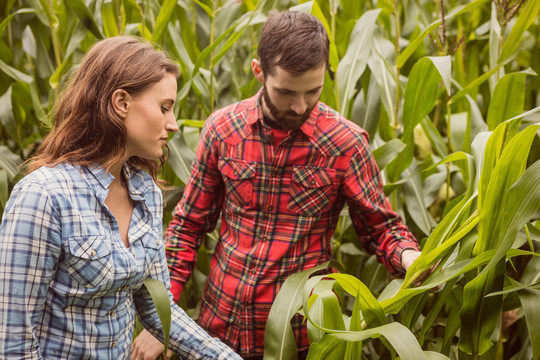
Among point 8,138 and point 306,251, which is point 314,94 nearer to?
point 306,251

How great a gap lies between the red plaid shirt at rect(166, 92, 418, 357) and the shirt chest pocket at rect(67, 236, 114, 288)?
36 centimetres

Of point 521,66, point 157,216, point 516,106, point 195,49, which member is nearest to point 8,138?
point 195,49

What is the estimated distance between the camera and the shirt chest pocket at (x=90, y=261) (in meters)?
0.78

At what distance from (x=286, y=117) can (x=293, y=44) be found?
0.44 ft

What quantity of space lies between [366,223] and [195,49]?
2.62ft

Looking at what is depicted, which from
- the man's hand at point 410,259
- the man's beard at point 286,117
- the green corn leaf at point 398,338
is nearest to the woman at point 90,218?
the man's beard at point 286,117

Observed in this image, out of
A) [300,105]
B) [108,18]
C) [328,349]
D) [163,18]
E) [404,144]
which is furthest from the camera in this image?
[108,18]

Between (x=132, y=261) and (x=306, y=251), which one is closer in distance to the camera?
(x=132, y=261)

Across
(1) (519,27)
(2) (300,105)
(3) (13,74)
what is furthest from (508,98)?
(3) (13,74)

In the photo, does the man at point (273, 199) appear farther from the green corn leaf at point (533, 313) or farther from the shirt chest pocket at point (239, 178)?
the green corn leaf at point (533, 313)

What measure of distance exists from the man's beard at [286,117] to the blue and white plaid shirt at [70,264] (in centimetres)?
27

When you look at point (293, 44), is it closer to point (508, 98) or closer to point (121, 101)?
point (121, 101)

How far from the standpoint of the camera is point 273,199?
3.64ft

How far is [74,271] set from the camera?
2.59 ft
